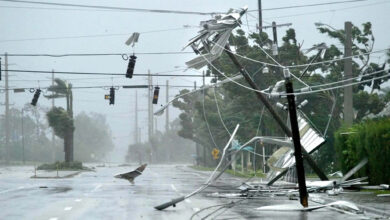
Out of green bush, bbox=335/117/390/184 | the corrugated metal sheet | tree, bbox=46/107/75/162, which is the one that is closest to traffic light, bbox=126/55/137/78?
the corrugated metal sheet

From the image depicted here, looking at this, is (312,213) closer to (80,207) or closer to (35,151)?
(80,207)

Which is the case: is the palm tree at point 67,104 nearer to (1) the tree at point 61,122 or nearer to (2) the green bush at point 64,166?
(1) the tree at point 61,122

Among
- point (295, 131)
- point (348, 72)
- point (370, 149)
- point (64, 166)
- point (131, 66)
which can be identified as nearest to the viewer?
point (295, 131)

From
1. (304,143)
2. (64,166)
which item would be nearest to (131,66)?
(304,143)

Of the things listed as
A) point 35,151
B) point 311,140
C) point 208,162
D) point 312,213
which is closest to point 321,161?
point 311,140

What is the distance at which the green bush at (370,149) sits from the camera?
28673mm

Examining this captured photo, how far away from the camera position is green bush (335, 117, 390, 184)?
2867cm

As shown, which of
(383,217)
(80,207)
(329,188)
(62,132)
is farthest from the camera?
(62,132)

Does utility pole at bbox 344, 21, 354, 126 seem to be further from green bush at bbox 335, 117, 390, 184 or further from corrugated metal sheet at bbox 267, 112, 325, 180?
corrugated metal sheet at bbox 267, 112, 325, 180

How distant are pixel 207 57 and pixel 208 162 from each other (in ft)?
276

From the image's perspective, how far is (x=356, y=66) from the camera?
6975 cm

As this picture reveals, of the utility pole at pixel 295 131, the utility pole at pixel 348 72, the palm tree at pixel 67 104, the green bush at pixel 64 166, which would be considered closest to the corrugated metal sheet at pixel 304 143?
the utility pole at pixel 348 72

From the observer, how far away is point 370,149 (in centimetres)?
2969

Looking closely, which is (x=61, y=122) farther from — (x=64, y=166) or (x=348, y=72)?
(x=348, y=72)
